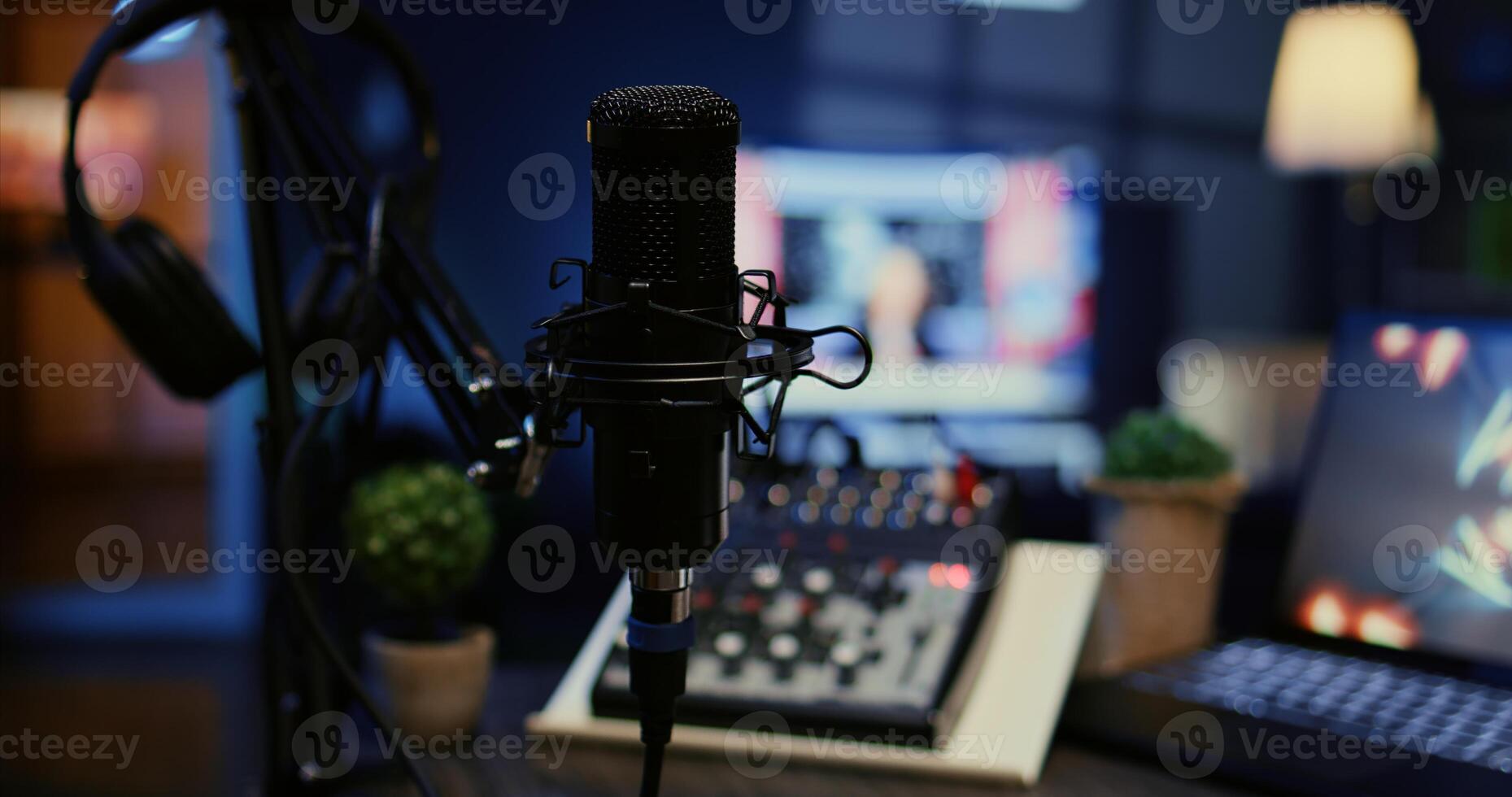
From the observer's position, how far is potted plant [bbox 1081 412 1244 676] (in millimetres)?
1454

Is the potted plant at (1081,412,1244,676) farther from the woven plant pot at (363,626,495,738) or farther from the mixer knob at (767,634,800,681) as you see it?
the woven plant pot at (363,626,495,738)

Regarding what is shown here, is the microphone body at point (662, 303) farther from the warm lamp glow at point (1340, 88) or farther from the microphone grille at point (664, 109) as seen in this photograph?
the warm lamp glow at point (1340, 88)

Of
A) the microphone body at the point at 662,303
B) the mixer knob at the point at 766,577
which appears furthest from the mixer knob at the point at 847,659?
the microphone body at the point at 662,303

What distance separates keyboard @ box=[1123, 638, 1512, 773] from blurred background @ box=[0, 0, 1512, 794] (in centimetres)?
47

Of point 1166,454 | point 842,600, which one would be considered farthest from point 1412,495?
point 842,600

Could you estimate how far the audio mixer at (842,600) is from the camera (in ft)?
4.02

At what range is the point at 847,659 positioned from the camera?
48.8 inches

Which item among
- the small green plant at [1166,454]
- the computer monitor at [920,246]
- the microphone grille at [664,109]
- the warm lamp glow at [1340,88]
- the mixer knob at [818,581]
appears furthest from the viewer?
the warm lamp glow at [1340,88]

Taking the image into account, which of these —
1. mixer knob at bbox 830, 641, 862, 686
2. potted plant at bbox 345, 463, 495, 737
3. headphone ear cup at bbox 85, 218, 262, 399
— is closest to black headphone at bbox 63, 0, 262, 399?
headphone ear cup at bbox 85, 218, 262, 399

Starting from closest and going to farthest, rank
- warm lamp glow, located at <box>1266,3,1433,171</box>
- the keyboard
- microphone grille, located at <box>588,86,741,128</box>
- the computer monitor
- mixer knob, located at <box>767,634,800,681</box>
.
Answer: microphone grille, located at <box>588,86,741,128</box>
the keyboard
mixer knob, located at <box>767,634,800,681</box>
the computer monitor
warm lamp glow, located at <box>1266,3,1433,171</box>

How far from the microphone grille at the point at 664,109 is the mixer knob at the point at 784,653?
701mm

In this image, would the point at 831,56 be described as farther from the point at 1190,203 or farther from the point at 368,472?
the point at 368,472

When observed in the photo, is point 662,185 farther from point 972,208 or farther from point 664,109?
point 972,208

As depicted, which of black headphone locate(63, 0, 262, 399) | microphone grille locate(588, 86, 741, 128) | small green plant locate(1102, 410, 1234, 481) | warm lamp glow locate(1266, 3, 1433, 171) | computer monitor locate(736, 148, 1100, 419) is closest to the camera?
microphone grille locate(588, 86, 741, 128)
